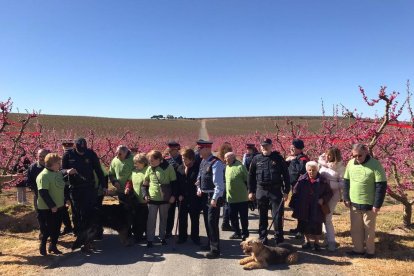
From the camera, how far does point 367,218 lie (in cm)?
591

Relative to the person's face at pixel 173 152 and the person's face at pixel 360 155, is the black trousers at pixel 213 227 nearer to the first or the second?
the person's face at pixel 173 152

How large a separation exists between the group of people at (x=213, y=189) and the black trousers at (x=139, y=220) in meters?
0.02

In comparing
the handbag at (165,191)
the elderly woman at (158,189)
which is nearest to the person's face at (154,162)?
the elderly woman at (158,189)

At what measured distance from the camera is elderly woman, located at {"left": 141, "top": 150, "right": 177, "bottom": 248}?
6664 millimetres

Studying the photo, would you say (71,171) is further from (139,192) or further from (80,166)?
(139,192)

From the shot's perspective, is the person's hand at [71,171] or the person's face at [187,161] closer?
the person's hand at [71,171]

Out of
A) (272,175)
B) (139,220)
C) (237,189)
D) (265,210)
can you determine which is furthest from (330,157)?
(139,220)

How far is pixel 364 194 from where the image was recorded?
229 inches

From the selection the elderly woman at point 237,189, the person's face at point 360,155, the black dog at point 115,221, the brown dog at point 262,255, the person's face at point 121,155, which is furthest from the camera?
the person's face at point 121,155

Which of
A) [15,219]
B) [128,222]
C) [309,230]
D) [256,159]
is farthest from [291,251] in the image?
[15,219]

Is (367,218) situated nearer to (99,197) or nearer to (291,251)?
(291,251)

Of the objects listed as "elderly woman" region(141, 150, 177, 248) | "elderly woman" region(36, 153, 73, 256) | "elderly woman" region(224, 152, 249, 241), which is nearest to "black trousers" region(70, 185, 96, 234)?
"elderly woman" region(36, 153, 73, 256)

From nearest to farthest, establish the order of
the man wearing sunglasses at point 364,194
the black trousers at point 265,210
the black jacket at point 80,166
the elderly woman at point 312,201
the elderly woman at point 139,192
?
1. the man wearing sunglasses at point 364,194
2. the elderly woman at point 312,201
3. the black trousers at point 265,210
4. the black jacket at point 80,166
5. the elderly woman at point 139,192

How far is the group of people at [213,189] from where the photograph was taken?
5992 millimetres
